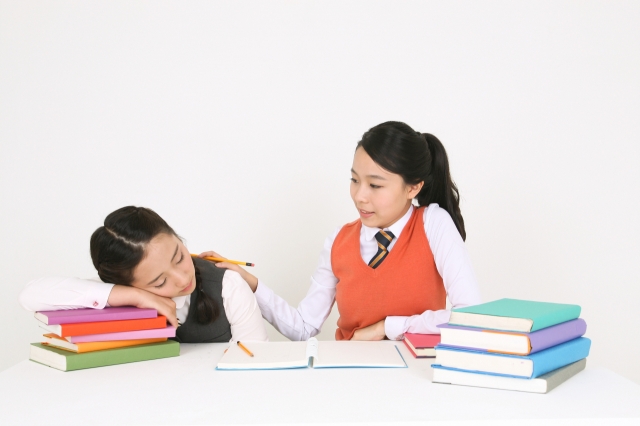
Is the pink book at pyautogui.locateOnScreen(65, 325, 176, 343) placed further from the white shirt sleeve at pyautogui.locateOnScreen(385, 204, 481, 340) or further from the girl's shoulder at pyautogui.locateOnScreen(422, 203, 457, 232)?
the girl's shoulder at pyautogui.locateOnScreen(422, 203, 457, 232)

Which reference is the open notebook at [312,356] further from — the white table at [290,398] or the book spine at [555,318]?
the book spine at [555,318]

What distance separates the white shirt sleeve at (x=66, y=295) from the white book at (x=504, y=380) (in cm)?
83

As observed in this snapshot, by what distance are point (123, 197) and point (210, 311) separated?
1323 mm

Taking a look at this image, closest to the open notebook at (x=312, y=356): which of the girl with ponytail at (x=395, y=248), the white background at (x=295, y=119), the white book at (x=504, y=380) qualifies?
the white book at (x=504, y=380)

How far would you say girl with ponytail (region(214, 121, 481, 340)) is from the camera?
76.1 inches

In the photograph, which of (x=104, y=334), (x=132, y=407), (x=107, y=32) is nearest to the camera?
(x=132, y=407)

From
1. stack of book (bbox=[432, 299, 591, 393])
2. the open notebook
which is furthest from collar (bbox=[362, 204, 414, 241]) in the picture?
stack of book (bbox=[432, 299, 591, 393])

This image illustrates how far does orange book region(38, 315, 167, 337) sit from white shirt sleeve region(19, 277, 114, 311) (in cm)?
6

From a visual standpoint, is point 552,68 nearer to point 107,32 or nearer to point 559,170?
point 559,170

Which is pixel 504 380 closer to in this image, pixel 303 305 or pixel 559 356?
pixel 559 356

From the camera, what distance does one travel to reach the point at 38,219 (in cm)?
295

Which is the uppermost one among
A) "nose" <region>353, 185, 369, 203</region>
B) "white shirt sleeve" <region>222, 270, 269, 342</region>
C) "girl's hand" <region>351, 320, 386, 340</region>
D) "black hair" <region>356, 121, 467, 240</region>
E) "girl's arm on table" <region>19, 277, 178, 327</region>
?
"black hair" <region>356, 121, 467, 240</region>

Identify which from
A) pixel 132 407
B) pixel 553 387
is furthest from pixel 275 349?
pixel 553 387

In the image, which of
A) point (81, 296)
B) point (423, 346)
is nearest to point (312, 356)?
point (423, 346)
